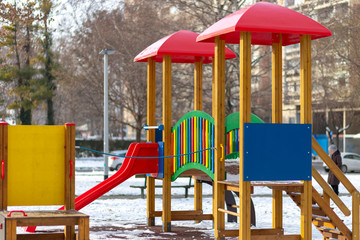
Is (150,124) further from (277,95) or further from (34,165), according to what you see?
(34,165)

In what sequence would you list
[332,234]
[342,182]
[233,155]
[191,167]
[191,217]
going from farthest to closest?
[191,217] < [191,167] < [233,155] < [332,234] < [342,182]

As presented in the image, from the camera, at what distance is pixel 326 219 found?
1066 centimetres

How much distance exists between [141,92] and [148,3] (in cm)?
1102

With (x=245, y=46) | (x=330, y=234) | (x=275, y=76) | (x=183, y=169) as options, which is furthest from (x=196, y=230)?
(x=245, y=46)

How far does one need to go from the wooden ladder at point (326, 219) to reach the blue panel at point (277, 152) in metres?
0.81

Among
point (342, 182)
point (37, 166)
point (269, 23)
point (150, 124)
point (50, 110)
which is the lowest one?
point (342, 182)

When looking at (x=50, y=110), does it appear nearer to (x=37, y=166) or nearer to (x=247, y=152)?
(x=37, y=166)

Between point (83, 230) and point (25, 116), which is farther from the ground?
point (25, 116)

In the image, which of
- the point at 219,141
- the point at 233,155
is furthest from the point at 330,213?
the point at 219,141

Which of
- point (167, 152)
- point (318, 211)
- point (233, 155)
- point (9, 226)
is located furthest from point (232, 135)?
point (9, 226)

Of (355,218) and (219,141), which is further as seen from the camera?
(355,218)

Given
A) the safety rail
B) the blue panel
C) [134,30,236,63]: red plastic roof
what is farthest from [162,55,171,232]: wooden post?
the blue panel

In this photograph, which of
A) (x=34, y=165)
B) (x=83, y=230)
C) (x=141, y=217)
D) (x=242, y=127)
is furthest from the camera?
(x=141, y=217)

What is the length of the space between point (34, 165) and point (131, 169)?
10.7 feet
